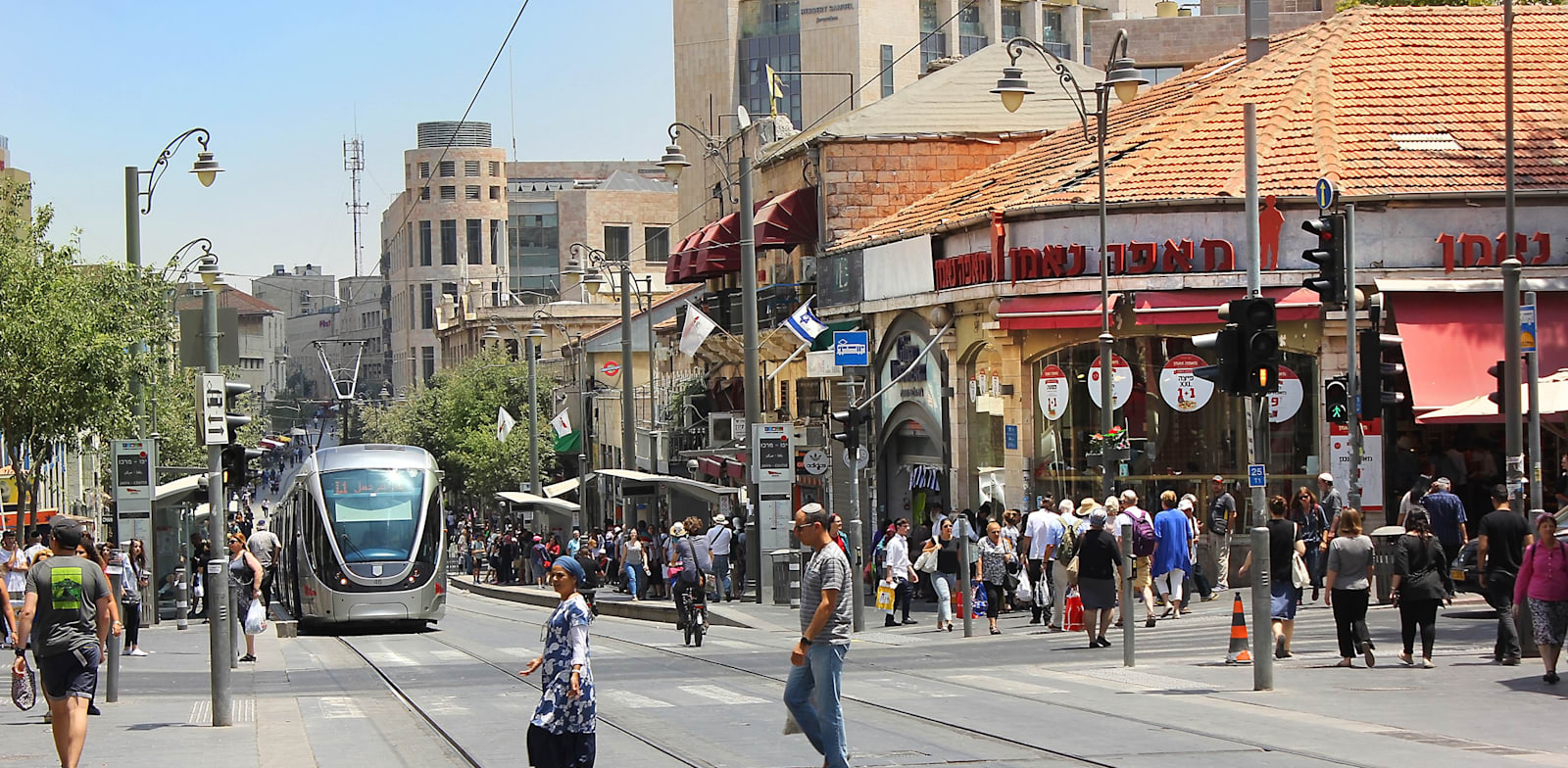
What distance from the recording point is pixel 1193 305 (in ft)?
96.9

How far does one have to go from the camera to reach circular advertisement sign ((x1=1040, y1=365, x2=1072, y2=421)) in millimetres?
31234

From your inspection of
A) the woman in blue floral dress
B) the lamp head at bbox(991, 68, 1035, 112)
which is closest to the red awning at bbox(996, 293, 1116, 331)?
the lamp head at bbox(991, 68, 1035, 112)

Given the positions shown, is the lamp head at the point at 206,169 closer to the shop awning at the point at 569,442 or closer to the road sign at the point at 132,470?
the road sign at the point at 132,470

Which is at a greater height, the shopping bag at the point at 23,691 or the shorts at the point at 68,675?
the shorts at the point at 68,675

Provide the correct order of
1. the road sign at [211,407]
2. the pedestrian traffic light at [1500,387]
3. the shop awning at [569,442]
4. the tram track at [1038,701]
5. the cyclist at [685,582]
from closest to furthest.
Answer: the tram track at [1038,701]
the road sign at [211,407]
the pedestrian traffic light at [1500,387]
the cyclist at [685,582]
the shop awning at [569,442]

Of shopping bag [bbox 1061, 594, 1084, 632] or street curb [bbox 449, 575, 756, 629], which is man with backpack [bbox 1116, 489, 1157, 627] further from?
street curb [bbox 449, 575, 756, 629]

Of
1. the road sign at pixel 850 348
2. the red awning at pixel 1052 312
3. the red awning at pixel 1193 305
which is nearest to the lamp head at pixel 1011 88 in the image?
the red awning at pixel 1052 312

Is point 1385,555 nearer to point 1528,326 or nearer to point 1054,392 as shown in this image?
point 1528,326

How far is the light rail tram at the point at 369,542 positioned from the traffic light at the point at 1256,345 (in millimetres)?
17607

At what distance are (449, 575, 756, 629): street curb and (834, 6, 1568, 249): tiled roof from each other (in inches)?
331

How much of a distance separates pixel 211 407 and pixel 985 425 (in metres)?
19.2

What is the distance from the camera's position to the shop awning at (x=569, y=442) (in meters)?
68.8

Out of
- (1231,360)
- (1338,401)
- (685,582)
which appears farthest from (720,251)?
(1231,360)

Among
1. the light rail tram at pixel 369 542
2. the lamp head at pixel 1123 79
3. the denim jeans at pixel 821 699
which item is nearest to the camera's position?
the denim jeans at pixel 821 699
